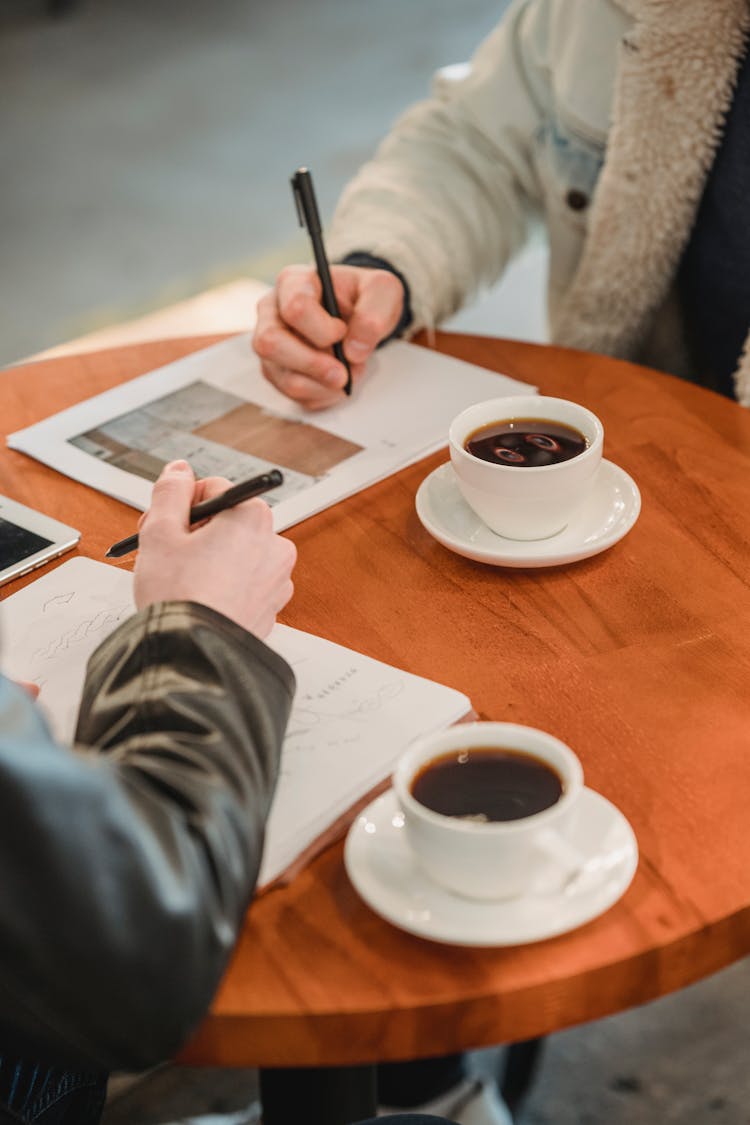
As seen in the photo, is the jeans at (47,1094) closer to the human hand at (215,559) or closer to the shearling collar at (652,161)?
the human hand at (215,559)

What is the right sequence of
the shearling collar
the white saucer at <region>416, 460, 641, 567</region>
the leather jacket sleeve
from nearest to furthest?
the leather jacket sleeve → the white saucer at <region>416, 460, 641, 567</region> → the shearling collar

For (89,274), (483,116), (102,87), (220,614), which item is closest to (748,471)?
(220,614)

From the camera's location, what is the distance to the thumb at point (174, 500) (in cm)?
78

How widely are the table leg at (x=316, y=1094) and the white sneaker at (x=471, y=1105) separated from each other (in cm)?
44

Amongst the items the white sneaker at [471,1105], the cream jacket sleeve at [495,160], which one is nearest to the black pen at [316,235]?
the cream jacket sleeve at [495,160]

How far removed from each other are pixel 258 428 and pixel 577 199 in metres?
0.53

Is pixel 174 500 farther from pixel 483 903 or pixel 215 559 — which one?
pixel 483 903

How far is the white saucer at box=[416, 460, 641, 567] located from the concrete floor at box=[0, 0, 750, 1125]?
2.50 ft

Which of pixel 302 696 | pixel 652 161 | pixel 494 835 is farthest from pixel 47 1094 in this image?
pixel 652 161

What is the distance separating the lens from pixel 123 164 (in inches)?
159

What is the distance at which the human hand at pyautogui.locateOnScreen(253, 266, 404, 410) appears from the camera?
3.70ft

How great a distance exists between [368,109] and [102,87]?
114 cm

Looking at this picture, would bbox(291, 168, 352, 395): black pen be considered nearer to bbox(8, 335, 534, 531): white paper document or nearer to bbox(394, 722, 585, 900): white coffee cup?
bbox(8, 335, 534, 531): white paper document

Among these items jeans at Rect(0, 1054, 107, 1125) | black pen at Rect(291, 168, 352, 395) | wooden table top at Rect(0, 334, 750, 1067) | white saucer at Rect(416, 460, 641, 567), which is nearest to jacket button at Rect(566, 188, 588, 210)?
wooden table top at Rect(0, 334, 750, 1067)
